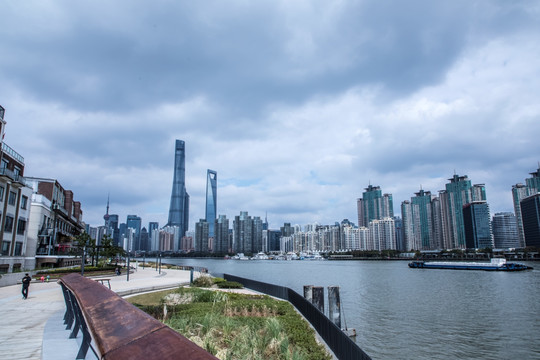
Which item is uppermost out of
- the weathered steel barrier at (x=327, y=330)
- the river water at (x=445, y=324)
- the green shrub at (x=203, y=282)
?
the weathered steel barrier at (x=327, y=330)

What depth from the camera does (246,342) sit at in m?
10.1

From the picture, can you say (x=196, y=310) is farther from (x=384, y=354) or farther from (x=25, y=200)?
(x=25, y=200)

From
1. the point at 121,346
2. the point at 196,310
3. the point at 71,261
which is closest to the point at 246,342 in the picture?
the point at 196,310

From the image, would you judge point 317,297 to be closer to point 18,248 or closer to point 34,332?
point 34,332

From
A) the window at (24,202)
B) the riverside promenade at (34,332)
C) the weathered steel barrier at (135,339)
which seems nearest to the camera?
the weathered steel barrier at (135,339)

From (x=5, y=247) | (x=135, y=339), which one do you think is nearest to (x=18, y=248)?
(x=5, y=247)

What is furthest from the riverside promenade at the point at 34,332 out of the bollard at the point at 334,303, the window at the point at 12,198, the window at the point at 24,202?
the window at the point at 24,202

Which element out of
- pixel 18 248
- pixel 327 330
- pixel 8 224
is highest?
pixel 8 224

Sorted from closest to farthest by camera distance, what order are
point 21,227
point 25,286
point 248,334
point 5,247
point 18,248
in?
point 248,334, point 25,286, point 5,247, point 18,248, point 21,227

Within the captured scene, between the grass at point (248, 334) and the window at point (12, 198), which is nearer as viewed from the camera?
the grass at point (248, 334)

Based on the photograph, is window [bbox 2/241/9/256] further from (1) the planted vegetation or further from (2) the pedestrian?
(1) the planted vegetation

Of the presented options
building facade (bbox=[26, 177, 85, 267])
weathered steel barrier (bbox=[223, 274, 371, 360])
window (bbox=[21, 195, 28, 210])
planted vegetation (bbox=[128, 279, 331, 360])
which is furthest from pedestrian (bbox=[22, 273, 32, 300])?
building facade (bbox=[26, 177, 85, 267])

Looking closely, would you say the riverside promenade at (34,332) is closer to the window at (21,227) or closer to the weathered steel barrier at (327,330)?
the weathered steel barrier at (327,330)

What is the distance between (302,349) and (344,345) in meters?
1.41
